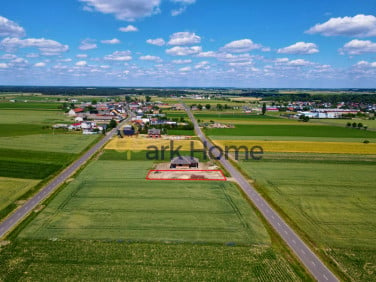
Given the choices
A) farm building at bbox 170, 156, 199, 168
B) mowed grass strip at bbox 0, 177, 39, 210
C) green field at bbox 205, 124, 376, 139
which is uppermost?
green field at bbox 205, 124, 376, 139

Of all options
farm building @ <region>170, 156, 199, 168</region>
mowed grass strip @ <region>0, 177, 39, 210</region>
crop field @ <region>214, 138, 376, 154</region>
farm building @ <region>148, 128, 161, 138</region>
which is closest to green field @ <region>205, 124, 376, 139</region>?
crop field @ <region>214, 138, 376, 154</region>

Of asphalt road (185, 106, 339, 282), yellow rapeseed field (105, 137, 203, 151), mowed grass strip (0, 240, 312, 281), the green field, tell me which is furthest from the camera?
the green field

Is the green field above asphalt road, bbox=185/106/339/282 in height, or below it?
above

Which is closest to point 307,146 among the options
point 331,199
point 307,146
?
point 307,146

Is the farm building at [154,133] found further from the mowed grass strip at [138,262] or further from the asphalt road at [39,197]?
the mowed grass strip at [138,262]

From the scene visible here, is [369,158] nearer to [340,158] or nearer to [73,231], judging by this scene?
[340,158]

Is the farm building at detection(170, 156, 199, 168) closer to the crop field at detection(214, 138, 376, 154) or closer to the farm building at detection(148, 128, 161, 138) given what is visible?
the crop field at detection(214, 138, 376, 154)
